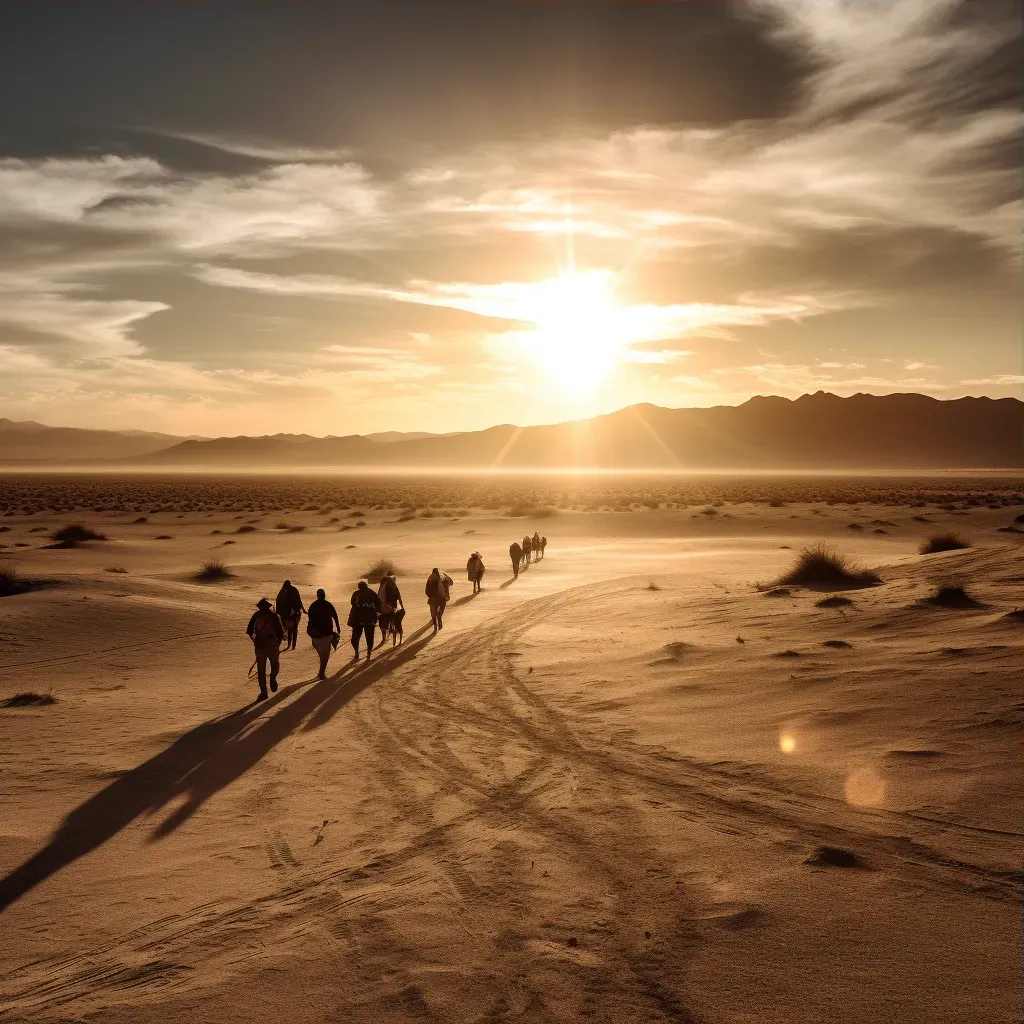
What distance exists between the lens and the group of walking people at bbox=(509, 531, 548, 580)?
2781 centimetres

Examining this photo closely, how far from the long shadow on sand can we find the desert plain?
0.06 meters

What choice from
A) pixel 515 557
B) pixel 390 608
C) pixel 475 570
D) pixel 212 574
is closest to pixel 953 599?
pixel 390 608

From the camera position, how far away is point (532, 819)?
306 inches

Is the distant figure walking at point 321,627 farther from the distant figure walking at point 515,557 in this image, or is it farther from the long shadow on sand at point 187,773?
the distant figure walking at point 515,557

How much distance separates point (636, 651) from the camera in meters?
14.9

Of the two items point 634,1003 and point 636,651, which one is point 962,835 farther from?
point 636,651

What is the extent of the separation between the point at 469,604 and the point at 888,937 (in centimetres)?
1697

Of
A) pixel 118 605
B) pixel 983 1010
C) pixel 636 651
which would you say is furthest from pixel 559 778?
pixel 118 605

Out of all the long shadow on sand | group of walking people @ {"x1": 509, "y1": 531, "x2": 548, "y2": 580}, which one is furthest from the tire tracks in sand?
group of walking people @ {"x1": 509, "y1": 531, "x2": 548, "y2": 580}

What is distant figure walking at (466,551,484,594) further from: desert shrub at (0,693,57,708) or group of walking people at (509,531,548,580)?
desert shrub at (0,693,57,708)

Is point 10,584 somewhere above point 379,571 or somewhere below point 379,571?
above

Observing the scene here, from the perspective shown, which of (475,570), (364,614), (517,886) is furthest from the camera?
(475,570)

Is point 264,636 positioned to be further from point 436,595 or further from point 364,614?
point 436,595

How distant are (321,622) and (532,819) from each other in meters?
7.41
